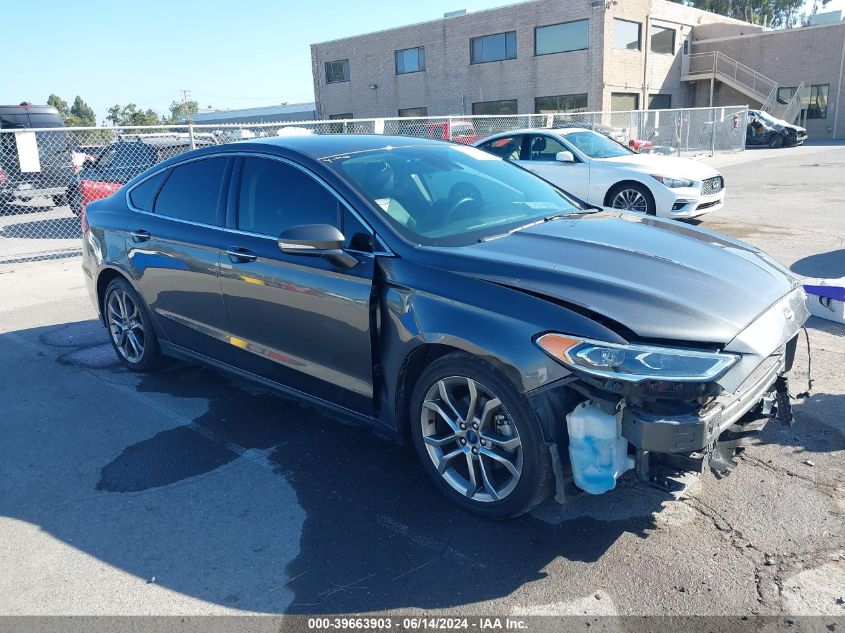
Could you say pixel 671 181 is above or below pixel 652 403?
above

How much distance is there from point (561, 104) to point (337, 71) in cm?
1599

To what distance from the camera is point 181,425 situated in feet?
15.0

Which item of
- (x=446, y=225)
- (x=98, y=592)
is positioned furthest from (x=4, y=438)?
(x=446, y=225)

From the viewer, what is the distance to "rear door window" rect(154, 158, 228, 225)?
4547 millimetres

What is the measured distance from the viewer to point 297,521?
340cm

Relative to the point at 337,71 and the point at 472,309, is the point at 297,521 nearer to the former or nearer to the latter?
the point at 472,309

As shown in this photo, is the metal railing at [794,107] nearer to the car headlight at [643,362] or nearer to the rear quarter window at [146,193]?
the rear quarter window at [146,193]

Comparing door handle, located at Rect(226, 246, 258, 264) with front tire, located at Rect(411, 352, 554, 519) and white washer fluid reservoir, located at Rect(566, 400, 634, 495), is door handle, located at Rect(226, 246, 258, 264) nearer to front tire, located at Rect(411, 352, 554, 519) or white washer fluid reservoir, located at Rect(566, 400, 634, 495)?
front tire, located at Rect(411, 352, 554, 519)

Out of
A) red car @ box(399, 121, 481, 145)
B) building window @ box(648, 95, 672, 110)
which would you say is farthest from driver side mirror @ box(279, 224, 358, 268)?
building window @ box(648, 95, 672, 110)

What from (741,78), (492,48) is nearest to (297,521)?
(492,48)

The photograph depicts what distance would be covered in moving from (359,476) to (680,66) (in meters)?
41.0

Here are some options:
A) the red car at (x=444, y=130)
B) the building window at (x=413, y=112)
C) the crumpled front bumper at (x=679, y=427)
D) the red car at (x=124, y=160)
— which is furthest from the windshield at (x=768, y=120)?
the crumpled front bumper at (x=679, y=427)

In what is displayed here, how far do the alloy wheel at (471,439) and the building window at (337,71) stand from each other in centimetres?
4289

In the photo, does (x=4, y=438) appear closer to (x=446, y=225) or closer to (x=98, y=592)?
(x=98, y=592)
